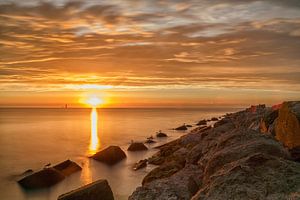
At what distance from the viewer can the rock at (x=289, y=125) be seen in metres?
13.1

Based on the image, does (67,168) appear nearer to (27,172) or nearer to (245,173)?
(27,172)

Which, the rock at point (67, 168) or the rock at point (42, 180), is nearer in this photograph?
the rock at point (42, 180)

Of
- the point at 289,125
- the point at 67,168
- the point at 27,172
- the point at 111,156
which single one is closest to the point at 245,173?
the point at 289,125

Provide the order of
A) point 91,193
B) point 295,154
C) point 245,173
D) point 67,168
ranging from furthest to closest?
point 67,168
point 91,193
point 295,154
point 245,173

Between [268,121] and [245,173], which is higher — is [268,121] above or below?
above

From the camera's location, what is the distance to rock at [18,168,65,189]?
1036 inches

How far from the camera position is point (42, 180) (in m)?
26.4

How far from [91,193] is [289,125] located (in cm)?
975

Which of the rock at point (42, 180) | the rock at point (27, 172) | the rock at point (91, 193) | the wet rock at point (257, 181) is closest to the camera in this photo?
the wet rock at point (257, 181)

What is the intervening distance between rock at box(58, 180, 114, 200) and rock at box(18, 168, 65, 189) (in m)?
9.91

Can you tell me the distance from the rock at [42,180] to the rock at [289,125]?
60.5ft

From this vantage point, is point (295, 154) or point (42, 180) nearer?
point (295, 154)

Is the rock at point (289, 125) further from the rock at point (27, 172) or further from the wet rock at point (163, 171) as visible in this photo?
the rock at point (27, 172)

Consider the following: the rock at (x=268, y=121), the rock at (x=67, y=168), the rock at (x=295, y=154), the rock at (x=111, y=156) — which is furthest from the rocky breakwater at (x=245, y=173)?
the rock at (x=111, y=156)
